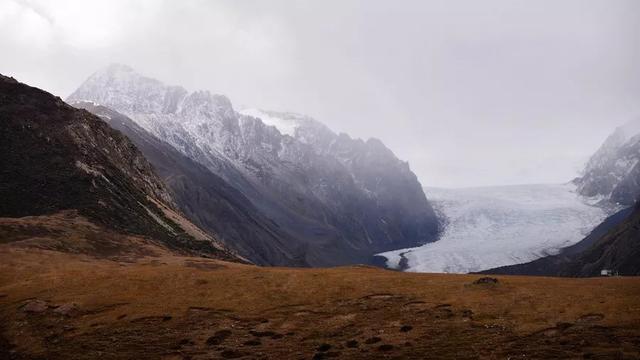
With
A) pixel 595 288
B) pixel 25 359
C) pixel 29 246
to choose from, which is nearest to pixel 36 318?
pixel 25 359

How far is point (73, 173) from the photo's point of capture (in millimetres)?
96375

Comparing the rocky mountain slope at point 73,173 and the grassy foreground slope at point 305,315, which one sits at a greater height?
the rocky mountain slope at point 73,173

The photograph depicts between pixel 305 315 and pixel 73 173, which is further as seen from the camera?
pixel 73 173

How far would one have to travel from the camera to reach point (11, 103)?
111 m

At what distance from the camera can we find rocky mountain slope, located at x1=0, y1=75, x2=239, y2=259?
88.5 metres

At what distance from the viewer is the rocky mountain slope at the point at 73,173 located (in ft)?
290

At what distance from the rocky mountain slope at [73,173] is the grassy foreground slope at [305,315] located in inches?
1206

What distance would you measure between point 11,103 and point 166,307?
81405 mm

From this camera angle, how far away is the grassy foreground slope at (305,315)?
114 ft

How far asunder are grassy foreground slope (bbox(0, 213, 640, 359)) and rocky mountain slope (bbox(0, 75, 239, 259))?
30629 mm

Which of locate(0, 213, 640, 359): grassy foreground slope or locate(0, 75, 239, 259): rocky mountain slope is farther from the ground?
locate(0, 75, 239, 259): rocky mountain slope

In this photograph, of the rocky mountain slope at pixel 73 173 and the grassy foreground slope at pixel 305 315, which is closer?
the grassy foreground slope at pixel 305 315

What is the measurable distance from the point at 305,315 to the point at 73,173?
2588 inches

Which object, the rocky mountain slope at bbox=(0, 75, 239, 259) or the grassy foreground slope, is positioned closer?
the grassy foreground slope
